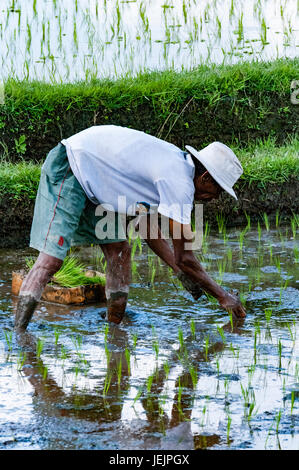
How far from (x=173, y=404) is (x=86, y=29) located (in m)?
5.77

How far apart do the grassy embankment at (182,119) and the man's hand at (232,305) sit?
240 cm

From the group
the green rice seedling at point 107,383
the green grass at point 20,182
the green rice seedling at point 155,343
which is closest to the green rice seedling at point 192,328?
the green rice seedling at point 155,343

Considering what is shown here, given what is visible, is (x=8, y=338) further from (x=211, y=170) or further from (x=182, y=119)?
(x=182, y=119)

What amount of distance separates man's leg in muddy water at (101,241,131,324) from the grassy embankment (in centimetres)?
200

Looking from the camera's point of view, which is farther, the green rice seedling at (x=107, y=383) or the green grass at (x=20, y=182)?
the green grass at (x=20, y=182)

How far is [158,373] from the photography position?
3414 mm

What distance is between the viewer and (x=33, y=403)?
3080 millimetres

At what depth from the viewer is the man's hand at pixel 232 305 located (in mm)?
3952

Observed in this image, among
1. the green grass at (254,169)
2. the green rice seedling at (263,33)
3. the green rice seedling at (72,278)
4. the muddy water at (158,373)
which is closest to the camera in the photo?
the muddy water at (158,373)

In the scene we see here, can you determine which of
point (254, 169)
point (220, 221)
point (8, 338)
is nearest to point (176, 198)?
point (8, 338)

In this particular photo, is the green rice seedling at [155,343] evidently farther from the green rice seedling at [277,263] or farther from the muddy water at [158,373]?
the green rice seedling at [277,263]

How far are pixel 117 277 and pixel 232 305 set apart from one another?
0.61 meters

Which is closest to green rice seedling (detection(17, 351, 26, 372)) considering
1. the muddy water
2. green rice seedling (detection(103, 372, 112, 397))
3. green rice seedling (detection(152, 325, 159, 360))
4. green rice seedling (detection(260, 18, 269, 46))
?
the muddy water
